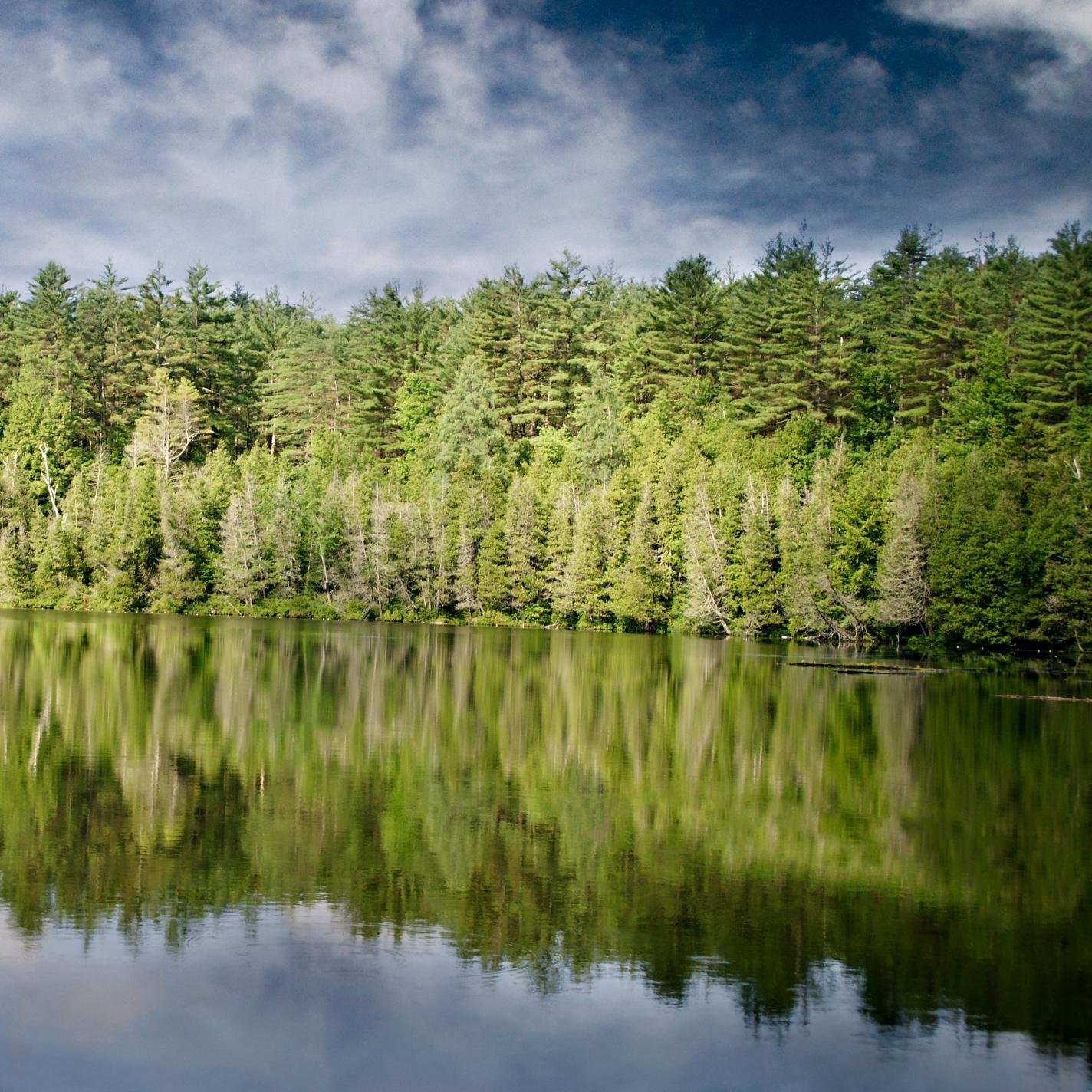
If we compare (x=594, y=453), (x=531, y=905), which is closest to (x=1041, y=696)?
(x=531, y=905)

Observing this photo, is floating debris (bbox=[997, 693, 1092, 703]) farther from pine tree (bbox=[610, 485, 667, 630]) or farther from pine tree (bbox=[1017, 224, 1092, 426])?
pine tree (bbox=[610, 485, 667, 630])

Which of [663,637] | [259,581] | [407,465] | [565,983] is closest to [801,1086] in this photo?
[565,983]

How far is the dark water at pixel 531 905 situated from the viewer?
7.90m

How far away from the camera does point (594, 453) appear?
3280 inches

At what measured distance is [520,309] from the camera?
99.5 metres

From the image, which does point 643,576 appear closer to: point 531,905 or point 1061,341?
point 1061,341

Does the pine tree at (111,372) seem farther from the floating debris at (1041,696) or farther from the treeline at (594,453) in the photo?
the floating debris at (1041,696)

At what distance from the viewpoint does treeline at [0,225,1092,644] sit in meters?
58.8

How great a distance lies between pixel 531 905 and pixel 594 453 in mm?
73280

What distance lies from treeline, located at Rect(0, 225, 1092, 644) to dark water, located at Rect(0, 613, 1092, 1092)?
115ft

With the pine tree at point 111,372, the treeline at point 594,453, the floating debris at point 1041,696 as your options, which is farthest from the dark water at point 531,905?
the pine tree at point 111,372

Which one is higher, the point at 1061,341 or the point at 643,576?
the point at 1061,341

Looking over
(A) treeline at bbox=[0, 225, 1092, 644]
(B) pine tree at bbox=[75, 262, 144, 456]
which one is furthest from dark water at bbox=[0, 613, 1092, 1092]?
(B) pine tree at bbox=[75, 262, 144, 456]

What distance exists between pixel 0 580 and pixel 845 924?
79.2 meters
